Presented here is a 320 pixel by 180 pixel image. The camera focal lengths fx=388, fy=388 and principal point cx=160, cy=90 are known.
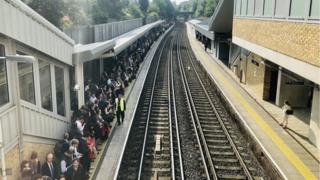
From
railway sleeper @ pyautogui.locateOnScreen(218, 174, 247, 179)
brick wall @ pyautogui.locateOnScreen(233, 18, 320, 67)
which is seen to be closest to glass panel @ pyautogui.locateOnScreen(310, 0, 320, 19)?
brick wall @ pyautogui.locateOnScreen(233, 18, 320, 67)

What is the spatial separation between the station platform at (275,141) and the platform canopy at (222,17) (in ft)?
31.9

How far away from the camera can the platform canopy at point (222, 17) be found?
29828mm

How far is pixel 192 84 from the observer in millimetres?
26688

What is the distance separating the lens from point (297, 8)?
13508 millimetres

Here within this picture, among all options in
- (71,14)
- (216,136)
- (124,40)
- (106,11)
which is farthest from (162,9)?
(216,136)

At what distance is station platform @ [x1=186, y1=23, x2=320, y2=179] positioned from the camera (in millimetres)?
11297

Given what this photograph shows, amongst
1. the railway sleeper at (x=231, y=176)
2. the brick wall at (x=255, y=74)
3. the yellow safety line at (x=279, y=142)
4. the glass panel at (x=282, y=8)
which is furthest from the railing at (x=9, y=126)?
the brick wall at (x=255, y=74)

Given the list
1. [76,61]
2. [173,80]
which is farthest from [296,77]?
[173,80]

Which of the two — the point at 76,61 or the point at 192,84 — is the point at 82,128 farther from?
the point at 192,84

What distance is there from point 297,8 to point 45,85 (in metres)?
8.84

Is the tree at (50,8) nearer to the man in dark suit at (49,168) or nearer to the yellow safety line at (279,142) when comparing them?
the yellow safety line at (279,142)

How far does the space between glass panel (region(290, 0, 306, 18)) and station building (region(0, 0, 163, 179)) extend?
24.2ft

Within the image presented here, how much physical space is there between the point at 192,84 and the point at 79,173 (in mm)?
17977

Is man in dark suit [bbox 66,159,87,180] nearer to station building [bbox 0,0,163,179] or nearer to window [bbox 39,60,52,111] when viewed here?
station building [bbox 0,0,163,179]
